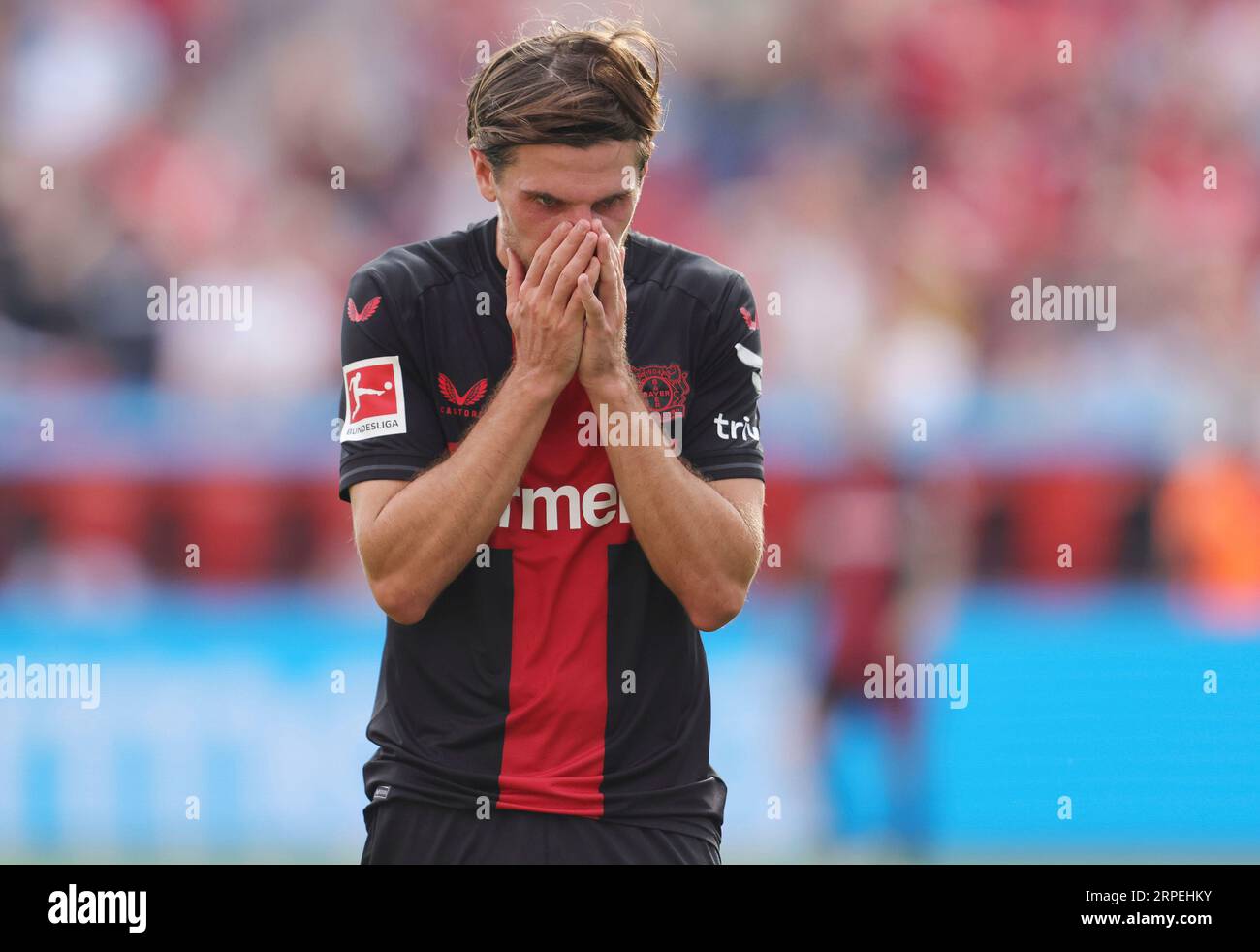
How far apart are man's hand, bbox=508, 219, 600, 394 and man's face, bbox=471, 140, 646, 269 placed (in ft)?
0.12

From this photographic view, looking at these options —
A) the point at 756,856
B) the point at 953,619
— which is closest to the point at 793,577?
the point at 953,619

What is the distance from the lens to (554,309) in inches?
81.3

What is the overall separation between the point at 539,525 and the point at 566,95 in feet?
2.13

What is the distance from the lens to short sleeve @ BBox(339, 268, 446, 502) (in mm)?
2111

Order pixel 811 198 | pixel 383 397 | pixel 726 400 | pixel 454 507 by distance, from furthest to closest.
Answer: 1. pixel 811 198
2. pixel 726 400
3. pixel 383 397
4. pixel 454 507

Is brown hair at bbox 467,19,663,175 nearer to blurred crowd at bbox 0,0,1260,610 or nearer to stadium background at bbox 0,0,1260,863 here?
stadium background at bbox 0,0,1260,863

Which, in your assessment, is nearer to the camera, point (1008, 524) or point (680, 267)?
point (680, 267)

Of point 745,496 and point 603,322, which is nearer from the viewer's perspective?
point 603,322

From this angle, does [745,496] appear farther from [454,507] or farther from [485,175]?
[485,175]

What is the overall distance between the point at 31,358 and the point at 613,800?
15.7 ft

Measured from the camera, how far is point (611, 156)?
208cm

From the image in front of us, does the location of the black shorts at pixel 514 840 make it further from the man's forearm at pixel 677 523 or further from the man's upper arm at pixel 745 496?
the man's upper arm at pixel 745 496

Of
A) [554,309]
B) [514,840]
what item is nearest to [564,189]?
[554,309]

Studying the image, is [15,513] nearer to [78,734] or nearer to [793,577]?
[78,734]
